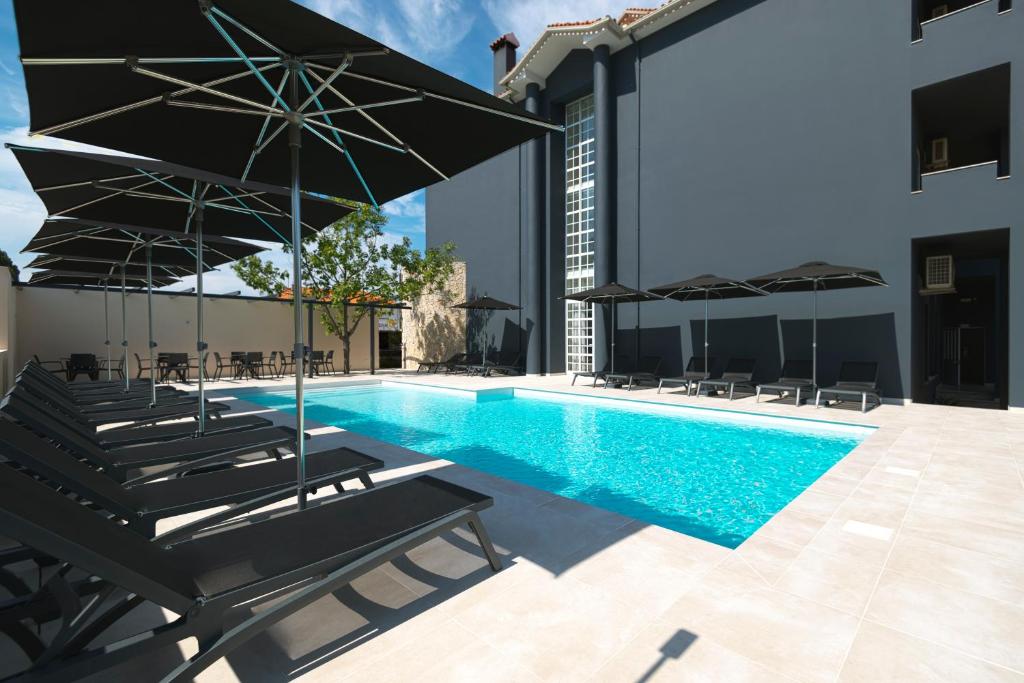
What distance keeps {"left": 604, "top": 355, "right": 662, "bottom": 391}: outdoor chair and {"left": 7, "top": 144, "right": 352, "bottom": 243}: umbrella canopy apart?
323 inches

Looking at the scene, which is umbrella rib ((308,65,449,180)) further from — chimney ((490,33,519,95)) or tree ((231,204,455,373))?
chimney ((490,33,519,95))

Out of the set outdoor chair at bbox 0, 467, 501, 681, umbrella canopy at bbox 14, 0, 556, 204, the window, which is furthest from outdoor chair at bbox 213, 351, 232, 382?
outdoor chair at bbox 0, 467, 501, 681

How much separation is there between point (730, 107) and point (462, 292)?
10524 millimetres

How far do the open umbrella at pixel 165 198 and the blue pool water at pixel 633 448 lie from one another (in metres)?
3.39

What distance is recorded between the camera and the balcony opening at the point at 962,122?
887 centimetres

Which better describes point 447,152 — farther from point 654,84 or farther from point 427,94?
point 654,84

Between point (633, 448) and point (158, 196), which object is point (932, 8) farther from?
point (158, 196)

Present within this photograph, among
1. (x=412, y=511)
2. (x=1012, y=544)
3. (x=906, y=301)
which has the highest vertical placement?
(x=906, y=301)

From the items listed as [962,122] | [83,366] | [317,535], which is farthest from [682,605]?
[83,366]

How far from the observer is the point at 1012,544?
9.76ft

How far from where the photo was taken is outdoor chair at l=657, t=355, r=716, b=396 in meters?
10.6

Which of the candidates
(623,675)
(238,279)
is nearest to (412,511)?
(623,675)

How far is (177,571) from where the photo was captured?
6.15ft

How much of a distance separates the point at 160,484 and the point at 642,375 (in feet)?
33.0
